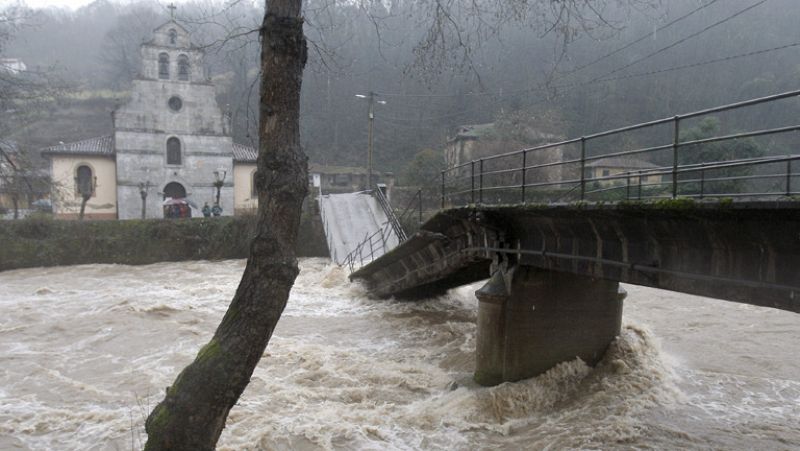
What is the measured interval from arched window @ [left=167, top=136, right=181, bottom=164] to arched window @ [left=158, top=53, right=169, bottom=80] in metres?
4.54

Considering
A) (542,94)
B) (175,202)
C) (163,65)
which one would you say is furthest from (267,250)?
(163,65)

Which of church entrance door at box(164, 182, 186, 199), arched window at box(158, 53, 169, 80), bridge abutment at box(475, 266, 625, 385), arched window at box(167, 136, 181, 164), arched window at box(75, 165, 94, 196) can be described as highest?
arched window at box(158, 53, 169, 80)

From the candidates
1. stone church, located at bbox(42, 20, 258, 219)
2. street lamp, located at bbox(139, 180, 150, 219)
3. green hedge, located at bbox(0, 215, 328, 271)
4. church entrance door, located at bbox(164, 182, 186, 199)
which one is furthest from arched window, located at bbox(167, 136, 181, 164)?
green hedge, located at bbox(0, 215, 328, 271)

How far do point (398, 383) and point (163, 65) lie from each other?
120 ft

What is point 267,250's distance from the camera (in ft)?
14.9

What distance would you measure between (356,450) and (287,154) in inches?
186

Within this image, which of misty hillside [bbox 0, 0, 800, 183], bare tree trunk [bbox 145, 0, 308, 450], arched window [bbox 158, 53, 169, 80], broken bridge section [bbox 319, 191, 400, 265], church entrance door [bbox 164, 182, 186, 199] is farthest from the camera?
misty hillside [bbox 0, 0, 800, 183]

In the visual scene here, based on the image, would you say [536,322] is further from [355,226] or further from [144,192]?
[144,192]

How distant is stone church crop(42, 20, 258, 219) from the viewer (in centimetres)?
3806

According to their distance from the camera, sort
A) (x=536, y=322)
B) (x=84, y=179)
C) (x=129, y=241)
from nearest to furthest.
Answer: (x=536, y=322)
(x=129, y=241)
(x=84, y=179)

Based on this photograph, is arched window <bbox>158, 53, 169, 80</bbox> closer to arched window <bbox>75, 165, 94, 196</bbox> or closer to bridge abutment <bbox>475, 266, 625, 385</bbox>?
arched window <bbox>75, 165, 94, 196</bbox>

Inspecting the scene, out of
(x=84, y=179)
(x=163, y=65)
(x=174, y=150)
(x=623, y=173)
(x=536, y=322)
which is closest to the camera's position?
(x=536, y=322)

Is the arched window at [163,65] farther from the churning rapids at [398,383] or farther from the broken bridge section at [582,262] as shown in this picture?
the broken bridge section at [582,262]

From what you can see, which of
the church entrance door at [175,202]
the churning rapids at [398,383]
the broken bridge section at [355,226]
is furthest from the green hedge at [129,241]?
the churning rapids at [398,383]
